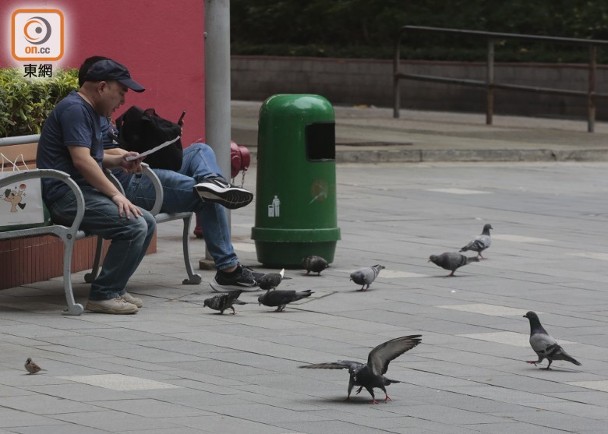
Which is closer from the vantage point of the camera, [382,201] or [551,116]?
[382,201]

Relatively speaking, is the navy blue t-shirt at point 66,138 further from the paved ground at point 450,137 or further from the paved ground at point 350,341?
the paved ground at point 450,137

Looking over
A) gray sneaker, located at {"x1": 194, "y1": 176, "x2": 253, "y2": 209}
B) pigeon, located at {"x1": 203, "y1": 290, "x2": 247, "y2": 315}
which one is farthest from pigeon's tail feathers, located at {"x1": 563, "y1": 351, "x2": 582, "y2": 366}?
gray sneaker, located at {"x1": 194, "y1": 176, "x2": 253, "y2": 209}

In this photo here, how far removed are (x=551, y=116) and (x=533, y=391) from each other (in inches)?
792

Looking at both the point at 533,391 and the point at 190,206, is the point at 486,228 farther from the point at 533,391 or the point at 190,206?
the point at 533,391

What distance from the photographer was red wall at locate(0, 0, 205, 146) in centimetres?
1198

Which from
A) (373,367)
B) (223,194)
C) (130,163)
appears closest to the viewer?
(373,367)

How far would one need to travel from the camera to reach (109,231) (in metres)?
8.77

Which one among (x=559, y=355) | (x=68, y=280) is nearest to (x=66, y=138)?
(x=68, y=280)

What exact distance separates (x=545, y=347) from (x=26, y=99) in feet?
13.0

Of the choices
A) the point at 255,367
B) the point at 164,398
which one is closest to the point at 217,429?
the point at 164,398

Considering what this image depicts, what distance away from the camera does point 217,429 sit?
20.0 feet

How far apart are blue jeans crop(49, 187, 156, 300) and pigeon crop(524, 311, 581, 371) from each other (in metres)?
2.35

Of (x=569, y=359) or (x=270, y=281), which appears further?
(x=270, y=281)

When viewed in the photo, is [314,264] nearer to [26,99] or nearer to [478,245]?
[478,245]
